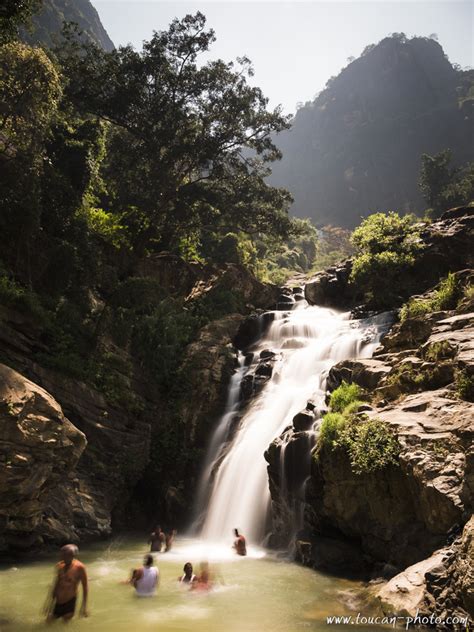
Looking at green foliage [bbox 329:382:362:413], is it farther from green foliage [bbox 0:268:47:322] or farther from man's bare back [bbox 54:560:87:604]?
green foliage [bbox 0:268:47:322]

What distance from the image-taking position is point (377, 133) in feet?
338

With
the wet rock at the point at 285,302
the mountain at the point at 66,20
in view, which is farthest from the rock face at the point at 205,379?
the mountain at the point at 66,20

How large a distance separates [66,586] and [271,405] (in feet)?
43.4

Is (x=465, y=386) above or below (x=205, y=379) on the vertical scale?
below

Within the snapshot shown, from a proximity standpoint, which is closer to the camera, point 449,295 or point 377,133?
point 449,295

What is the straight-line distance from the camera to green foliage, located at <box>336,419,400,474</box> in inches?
423

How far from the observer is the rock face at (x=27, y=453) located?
1109cm

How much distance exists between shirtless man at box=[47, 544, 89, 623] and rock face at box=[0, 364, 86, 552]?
176 inches

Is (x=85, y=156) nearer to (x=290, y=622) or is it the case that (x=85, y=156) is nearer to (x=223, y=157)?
(x=223, y=157)

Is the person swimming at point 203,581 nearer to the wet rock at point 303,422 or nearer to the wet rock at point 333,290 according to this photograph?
the wet rock at point 303,422

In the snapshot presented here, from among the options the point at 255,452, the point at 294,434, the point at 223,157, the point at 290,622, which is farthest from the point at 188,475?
the point at 223,157

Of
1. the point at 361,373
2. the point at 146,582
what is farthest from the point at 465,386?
the point at 146,582

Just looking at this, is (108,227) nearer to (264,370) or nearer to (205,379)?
(205,379)

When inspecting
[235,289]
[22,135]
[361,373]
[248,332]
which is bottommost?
[361,373]
